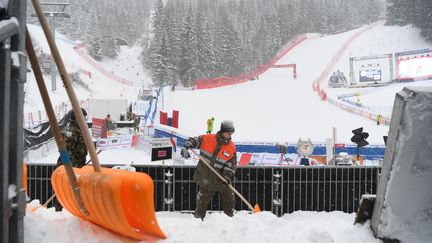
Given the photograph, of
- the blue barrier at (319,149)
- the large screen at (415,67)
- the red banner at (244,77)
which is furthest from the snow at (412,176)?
the red banner at (244,77)

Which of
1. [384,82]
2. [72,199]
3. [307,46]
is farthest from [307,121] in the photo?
[307,46]

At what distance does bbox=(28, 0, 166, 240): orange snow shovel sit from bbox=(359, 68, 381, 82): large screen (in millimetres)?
56998

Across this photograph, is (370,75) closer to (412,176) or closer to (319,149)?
(319,149)

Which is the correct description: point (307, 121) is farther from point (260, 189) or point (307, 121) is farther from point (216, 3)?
point (216, 3)

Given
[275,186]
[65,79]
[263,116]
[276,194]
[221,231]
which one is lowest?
[276,194]

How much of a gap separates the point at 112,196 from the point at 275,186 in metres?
5.57

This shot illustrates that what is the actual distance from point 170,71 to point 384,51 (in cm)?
3693

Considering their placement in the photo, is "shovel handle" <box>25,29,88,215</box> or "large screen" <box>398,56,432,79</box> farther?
"large screen" <box>398,56,432,79</box>

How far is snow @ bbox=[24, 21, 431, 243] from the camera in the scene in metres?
2.73

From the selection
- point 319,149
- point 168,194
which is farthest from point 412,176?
point 319,149

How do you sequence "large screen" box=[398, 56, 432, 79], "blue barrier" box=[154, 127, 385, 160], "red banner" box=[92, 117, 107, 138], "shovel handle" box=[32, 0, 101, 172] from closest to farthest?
"shovel handle" box=[32, 0, 101, 172]
"blue barrier" box=[154, 127, 385, 160]
"red banner" box=[92, 117, 107, 138]
"large screen" box=[398, 56, 432, 79]

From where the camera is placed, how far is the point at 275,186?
26.0ft

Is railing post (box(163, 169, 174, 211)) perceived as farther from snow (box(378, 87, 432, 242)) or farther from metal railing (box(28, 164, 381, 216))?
snow (box(378, 87, 432, 242))

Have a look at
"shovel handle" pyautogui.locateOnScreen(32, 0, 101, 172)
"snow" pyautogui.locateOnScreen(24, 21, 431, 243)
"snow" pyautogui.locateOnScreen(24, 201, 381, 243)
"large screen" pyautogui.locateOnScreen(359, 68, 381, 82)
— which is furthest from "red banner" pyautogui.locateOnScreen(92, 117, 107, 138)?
A: "large screen" pyautogui.locateOnScreen(359, 68, 381, 82)
